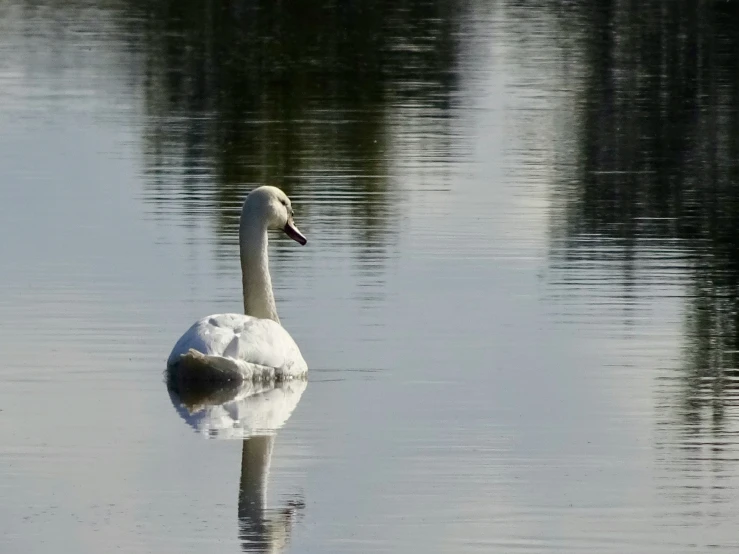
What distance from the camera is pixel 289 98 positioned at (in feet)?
120

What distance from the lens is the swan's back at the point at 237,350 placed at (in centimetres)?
1350

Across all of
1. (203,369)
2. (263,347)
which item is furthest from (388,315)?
(203,369)

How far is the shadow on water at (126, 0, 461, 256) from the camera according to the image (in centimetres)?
2377

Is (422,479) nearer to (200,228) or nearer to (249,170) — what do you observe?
(200,228)

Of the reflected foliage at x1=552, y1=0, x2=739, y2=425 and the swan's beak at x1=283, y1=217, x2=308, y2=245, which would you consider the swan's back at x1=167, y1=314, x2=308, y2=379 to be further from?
the reflected foliage at x1=552, y1=0, x2=739, y2=425

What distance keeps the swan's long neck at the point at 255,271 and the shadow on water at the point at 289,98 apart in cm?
351

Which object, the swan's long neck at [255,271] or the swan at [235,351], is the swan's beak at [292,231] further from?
the swan at [235,351]

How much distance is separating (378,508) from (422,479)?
681mm

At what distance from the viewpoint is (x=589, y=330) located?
15.6m

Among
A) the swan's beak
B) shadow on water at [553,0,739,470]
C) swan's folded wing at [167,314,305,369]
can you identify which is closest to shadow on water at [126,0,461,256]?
shadow on water at [553,0,739,470]

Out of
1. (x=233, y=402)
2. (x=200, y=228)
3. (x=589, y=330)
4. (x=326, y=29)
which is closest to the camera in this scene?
(x=233, y=402)

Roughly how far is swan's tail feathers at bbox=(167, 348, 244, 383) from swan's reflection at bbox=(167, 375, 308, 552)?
42mm

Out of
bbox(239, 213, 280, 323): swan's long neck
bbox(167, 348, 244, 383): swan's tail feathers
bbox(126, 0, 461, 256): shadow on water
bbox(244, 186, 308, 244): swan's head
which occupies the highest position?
bbox(244, 186, 308, 244): swan's head

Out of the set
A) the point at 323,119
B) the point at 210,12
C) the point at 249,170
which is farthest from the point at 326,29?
the point at 249,170
